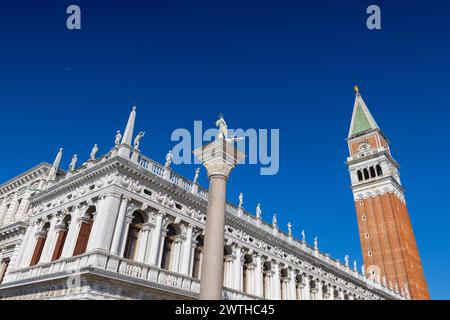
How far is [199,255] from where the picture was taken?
21.9 metres

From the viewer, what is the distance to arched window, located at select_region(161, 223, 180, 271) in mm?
19656

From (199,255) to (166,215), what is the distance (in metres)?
3.60

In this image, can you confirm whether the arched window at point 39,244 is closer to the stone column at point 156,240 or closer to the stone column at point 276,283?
the stone column at point 156,240

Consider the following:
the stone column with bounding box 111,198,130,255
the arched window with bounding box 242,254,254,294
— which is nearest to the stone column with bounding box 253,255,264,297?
the arched window with bounding box 242,254,254,294

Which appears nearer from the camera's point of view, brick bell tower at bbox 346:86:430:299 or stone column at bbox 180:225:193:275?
stone column at bbox 180:225:193:275

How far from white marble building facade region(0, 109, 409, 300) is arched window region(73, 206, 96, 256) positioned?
0.05 meters

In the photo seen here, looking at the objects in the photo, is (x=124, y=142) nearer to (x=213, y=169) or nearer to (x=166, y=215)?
(x=166, y=215)

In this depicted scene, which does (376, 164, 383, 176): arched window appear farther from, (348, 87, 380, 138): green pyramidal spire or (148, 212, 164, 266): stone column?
(148, 212, 164, 266): stone column

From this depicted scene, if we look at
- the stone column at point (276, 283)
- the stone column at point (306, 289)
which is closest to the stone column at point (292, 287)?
the stone column at point (306, 289)

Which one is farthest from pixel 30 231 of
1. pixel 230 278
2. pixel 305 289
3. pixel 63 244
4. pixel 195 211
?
pixel 305 289

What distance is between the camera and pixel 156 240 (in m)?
18.9

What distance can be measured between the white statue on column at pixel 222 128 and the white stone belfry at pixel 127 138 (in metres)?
7.71

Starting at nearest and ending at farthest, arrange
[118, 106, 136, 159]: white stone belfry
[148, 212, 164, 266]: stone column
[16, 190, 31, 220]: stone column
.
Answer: [148, 212, 164, 266]: stone column, [118, 106, 136, 159]: white stone belfry, [16, 190, 31, 220]: stone column
